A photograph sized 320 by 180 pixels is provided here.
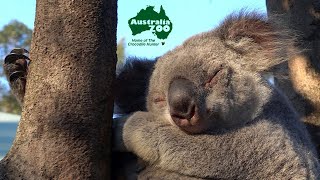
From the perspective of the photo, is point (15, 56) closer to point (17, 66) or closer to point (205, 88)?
point (17, 66)

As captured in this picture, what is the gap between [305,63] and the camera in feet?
13.9

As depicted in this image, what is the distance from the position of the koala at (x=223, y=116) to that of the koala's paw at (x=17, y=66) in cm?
56

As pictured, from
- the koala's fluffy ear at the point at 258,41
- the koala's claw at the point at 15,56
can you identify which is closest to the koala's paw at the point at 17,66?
the koala's claw at the point at 15,56

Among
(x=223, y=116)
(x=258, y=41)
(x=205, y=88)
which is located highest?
(x=258, y=41)

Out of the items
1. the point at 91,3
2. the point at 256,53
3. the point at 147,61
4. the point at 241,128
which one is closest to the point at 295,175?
the point at 241,128

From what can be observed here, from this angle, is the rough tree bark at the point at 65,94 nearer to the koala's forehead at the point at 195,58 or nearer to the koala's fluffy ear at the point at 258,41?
the koala's forehead at the point at 195,58

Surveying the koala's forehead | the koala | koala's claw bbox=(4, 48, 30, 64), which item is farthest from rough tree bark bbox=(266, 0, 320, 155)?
koala's claw bbox=(4, 48, 30, 64)

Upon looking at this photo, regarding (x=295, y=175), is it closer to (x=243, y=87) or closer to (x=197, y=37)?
(x=243, y=87)

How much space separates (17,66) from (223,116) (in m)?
1.06

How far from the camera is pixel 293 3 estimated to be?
167 inches

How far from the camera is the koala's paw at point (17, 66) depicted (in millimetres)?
2678

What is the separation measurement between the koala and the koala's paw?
56cm

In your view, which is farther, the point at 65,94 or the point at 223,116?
the point at 223,116

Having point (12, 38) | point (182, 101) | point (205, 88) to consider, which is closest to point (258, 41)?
point (205, 88)
